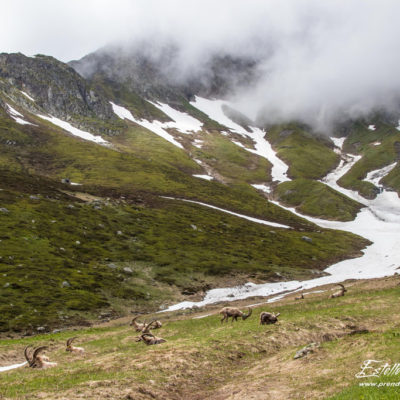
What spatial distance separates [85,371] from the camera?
782 inches

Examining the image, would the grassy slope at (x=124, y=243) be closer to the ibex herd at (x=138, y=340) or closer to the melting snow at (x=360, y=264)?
the melting snow at (x=360, y=264)

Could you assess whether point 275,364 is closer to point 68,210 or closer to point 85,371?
point 85,371

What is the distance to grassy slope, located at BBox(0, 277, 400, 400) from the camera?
14.8m

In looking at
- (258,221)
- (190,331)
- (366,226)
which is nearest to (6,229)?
(190,331)

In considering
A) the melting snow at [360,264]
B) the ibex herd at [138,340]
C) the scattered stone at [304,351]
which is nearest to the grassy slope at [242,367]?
the scattered stone at [304,351]

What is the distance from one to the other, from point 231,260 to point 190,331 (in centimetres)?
5460

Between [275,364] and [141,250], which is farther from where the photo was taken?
[141,250]

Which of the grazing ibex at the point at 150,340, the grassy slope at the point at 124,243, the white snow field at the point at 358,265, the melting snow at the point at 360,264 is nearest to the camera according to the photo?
the grazing ibex at the point at 150,340

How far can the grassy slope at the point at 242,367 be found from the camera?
14.8 m
